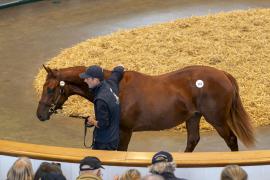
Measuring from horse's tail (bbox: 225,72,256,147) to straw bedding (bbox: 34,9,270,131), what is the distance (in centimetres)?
148

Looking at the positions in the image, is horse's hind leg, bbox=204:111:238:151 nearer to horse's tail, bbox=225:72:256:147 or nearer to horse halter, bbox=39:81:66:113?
horse's tail, bbox=225:72:256:147

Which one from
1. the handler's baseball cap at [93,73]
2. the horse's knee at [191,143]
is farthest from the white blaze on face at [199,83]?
the handler's baseball cap at [93,73]

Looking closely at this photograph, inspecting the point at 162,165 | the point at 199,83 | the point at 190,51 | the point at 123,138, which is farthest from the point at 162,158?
the point at 190,51

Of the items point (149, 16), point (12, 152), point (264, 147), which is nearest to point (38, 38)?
point (149, 16)

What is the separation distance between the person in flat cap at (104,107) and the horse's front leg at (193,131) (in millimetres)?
1069

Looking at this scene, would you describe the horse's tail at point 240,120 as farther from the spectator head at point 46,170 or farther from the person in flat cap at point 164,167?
the spectator head at point 46,170

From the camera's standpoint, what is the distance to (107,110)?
5473 millimetres

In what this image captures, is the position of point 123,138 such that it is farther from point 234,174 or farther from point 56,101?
point 234,174

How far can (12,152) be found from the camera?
4.85 meters

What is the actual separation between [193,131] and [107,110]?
138 cm

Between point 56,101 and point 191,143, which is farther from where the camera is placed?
point 191,143

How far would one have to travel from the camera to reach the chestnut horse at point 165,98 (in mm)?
5957

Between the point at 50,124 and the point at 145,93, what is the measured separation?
2226mm

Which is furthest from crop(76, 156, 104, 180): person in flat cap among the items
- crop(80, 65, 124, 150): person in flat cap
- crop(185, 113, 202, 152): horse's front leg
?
crop(185, 113, 202, 152): horse's front leg
